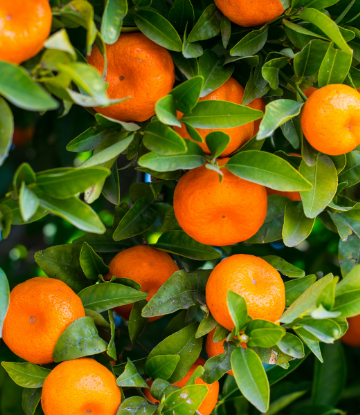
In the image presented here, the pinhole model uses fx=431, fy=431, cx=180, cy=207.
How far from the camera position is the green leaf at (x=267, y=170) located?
65 centimetres

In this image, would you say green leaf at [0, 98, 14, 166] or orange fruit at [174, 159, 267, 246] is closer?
green leaf at [0, 98, 14, 166]

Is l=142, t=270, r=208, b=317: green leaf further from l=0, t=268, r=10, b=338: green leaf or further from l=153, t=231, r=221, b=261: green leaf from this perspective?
l=0, t=268, r=10, b=338: green leaf

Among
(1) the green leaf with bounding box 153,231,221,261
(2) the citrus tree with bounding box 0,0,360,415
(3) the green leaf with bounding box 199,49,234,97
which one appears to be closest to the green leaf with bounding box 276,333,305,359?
(2) the citrus tree with bounding box 0,0,360,415

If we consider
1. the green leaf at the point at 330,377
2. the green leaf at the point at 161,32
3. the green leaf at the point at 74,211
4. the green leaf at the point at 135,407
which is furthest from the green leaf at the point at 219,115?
the green leaf at the point at 330,377

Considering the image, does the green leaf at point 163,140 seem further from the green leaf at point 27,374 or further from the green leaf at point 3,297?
the green leaf at point 27,374

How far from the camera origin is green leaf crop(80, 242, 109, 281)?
81 centimetres

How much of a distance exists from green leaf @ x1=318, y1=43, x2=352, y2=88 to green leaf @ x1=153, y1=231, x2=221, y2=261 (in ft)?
1.21

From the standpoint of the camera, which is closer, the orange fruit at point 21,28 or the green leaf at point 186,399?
the orange fruit at point 21,28

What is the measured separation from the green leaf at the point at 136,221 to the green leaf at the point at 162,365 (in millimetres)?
242

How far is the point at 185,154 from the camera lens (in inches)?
27.0

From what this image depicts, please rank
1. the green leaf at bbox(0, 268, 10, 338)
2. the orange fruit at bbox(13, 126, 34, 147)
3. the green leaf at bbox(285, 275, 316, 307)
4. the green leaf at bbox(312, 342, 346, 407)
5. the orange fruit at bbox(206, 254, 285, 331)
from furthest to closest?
the orange fruit at bbox(13, 126, 34, 147)
the green leaf at bbox(312, 342, 346, 407)
the green leaf at bbox(285, 275, 316, 307)
the orange fruit at bbox(206, 254, 285, 331)
the green leaf at bbox(0, 268, 10, 338)

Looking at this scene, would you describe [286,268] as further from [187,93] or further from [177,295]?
[187,93]

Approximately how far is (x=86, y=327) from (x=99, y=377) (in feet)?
0.27

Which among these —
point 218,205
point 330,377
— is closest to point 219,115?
point 218,205
